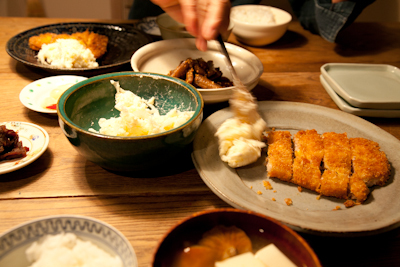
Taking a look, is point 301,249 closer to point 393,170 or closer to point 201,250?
point 201,250

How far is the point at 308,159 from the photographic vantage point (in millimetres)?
1506

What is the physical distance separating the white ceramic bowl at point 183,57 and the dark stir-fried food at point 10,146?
32.3 inches

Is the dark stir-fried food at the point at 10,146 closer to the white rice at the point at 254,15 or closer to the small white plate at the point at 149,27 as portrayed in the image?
the small white plate at the point at 149,27

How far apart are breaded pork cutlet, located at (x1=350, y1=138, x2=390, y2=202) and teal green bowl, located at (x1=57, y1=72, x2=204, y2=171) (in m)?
0.76

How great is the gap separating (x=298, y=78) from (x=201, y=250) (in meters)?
2.02

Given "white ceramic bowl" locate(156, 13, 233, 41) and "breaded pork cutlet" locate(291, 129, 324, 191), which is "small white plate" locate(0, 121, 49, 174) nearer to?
"breaded pork cutlet" locate(291, 129, 324, 191)

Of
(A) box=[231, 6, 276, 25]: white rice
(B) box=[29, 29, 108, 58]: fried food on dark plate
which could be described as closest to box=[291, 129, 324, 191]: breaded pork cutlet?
(B) box=[29, 29, 108, 58]: fried food on dark plate

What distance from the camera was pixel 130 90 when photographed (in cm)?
169

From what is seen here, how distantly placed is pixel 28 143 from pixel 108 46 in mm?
1413

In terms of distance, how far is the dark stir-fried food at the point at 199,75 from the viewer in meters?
1.96

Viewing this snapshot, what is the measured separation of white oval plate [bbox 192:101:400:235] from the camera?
3.72 ft

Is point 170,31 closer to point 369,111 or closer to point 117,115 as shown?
point 117,115

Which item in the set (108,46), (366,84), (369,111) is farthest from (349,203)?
(108,46)

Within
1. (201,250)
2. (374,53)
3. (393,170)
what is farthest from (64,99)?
(374,53)
